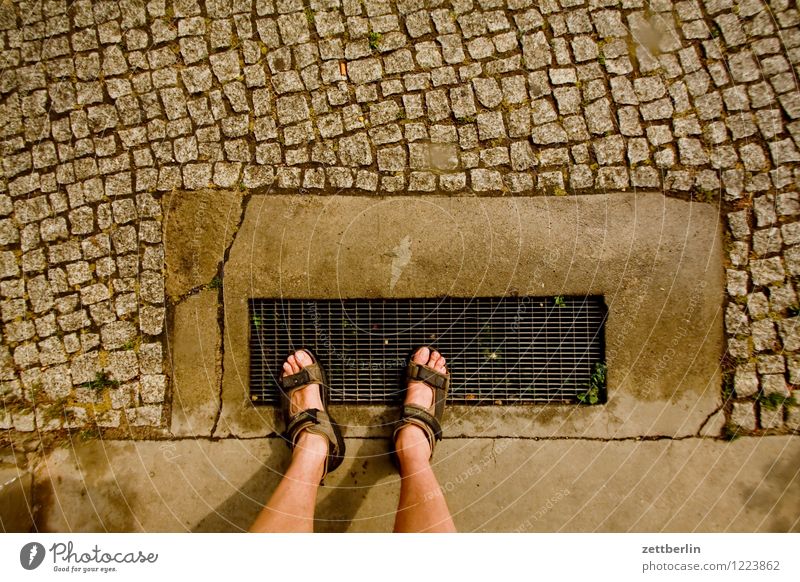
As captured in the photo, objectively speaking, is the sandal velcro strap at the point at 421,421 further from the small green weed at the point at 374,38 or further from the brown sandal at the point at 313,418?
the small green weed at the point at 374,38

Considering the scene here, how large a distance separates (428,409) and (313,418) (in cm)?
90

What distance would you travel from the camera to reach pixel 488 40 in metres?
4.21

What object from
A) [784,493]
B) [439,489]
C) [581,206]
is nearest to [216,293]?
[439,489]

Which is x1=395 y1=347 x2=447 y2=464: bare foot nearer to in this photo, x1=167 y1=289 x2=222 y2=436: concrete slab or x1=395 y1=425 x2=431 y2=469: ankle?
x1=395 y1=425 x2=431 y2=469: ankle

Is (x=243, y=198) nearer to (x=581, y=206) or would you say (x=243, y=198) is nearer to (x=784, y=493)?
(x=581, y=206)

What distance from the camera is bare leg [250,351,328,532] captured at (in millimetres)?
3656

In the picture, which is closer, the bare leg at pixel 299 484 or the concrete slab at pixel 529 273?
the bare leg at pixel 299 484

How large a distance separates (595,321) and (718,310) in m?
0.97

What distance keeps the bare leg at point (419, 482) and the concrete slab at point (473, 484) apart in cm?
26

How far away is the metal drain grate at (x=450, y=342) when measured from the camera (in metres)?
4.15

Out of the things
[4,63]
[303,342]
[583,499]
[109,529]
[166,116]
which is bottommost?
[109,529]

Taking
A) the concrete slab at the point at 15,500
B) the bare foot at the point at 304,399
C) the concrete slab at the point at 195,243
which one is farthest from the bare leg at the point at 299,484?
the concrete slab at the point at 15,500

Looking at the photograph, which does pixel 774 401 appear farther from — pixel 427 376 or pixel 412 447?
pixel 412 447

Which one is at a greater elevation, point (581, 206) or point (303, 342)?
point (581, 206)
